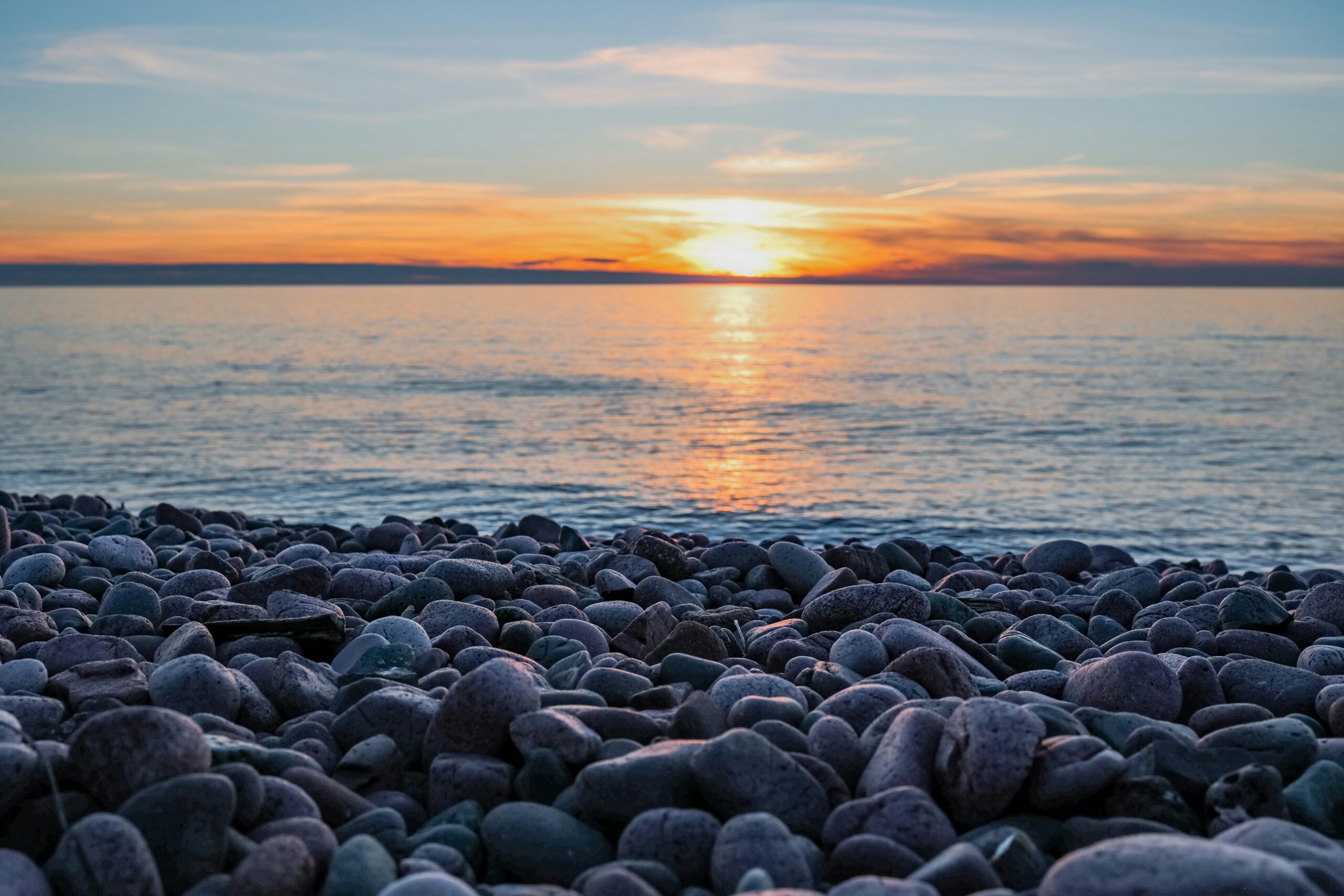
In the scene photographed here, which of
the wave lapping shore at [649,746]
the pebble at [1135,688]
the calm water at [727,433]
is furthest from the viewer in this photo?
the calm water at [727,433]

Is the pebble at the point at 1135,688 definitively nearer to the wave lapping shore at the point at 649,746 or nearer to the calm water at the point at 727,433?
the wave lapping shore at the point at 649,746

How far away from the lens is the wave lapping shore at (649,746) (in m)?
2.39

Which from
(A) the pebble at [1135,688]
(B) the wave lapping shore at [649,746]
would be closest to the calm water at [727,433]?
(B) the wave lapping shore at [649,746]

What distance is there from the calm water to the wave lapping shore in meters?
7.98

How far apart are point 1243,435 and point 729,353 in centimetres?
2693

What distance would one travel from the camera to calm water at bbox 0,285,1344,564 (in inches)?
560

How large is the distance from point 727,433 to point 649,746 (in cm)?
1919

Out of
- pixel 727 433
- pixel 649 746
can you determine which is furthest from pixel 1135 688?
pixel 727 433

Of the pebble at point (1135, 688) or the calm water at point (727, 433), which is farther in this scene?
the calm water at point (727, 433)

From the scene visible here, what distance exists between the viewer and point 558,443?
2022cm

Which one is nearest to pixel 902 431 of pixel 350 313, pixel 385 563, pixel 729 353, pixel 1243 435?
pixel 1243 435

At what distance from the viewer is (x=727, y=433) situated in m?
22.2

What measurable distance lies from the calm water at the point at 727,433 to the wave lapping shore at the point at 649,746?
7982 mm

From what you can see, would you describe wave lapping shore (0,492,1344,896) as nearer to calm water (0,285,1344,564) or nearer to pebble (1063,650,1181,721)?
pebble (1063,650,1181,721)
